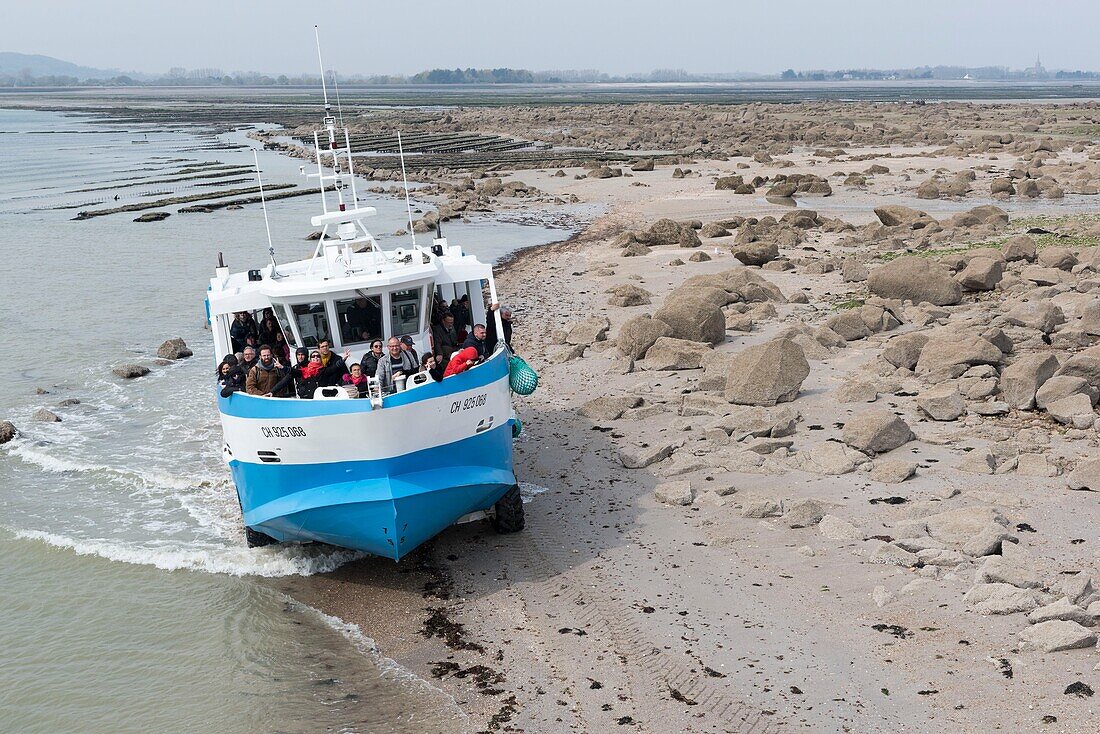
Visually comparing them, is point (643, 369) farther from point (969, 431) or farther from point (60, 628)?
point (60, 628)

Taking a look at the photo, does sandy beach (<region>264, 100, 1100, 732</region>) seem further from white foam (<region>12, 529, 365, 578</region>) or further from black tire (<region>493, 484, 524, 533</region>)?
white foam (<region>12, 529, 365, 578</region>)

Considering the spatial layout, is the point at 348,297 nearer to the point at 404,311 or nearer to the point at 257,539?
the point at 404,311

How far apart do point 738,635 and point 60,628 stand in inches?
345

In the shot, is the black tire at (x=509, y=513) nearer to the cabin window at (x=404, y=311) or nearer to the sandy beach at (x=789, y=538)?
the sandy beach at (x=789, y=538)

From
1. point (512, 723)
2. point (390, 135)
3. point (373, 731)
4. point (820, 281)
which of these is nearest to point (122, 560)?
point (373, 731)

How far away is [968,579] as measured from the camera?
1140 centimetres

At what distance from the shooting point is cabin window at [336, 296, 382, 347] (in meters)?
14.4

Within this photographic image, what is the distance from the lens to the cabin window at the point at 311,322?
47.1 feet

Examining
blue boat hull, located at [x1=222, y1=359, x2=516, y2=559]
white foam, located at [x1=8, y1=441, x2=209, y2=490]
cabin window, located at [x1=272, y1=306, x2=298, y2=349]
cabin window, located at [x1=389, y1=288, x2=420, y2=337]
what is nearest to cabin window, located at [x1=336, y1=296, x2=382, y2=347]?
cabin window, located at [x1=389, y1=288, x2=420, y2=337]

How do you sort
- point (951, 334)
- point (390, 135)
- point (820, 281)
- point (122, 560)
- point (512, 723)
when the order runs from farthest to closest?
point (390, 135) < point (820, 281) < point (951, 334) < point (122, 560) < point (512, 723)

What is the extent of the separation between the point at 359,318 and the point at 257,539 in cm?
354

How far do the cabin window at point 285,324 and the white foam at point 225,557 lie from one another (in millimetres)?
2949

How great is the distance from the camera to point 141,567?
1495 cm

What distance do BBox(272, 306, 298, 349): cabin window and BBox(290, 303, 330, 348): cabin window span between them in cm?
13
